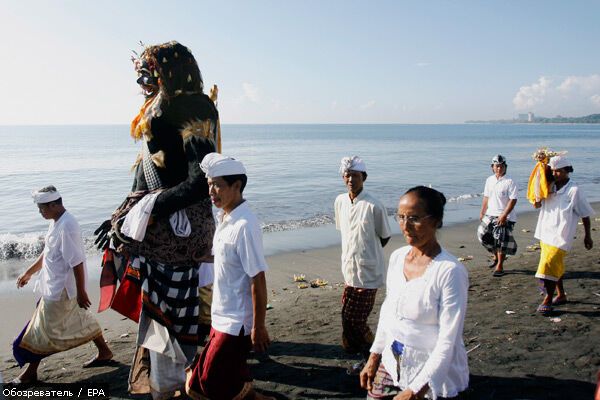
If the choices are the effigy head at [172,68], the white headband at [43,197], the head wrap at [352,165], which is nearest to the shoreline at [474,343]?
the white headband at [43,197]

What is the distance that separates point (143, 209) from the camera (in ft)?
11.4

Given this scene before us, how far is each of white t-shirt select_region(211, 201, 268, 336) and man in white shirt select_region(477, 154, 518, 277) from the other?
6275 mm

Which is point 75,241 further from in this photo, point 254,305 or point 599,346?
point 599,346

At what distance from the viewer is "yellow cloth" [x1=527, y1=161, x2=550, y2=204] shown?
6.14 meters

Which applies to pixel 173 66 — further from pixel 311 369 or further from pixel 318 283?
pixel 318 283

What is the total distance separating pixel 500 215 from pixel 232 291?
21.4 ft

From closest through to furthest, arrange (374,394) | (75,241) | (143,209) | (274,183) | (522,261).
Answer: (374,394)
(143,209)
(75,241)
(522,261)
(274,183)

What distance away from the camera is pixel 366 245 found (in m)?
4.64

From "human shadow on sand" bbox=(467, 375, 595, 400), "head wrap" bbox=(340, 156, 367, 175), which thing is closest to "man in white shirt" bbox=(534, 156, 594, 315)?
"human shadow on sand" bbox=(467, 375, 595, 400)

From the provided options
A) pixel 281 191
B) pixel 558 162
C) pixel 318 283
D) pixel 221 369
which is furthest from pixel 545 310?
pixel 281 191

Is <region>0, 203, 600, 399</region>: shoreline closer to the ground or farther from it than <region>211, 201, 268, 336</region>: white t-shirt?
closer to the ground

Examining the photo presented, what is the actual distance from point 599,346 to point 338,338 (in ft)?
8.53

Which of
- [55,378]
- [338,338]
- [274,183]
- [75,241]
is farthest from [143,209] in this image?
[274,183]

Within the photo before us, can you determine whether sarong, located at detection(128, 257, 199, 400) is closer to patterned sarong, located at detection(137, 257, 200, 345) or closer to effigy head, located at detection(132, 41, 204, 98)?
patterned sarong, located at detection(137, 257, 200, 345)
